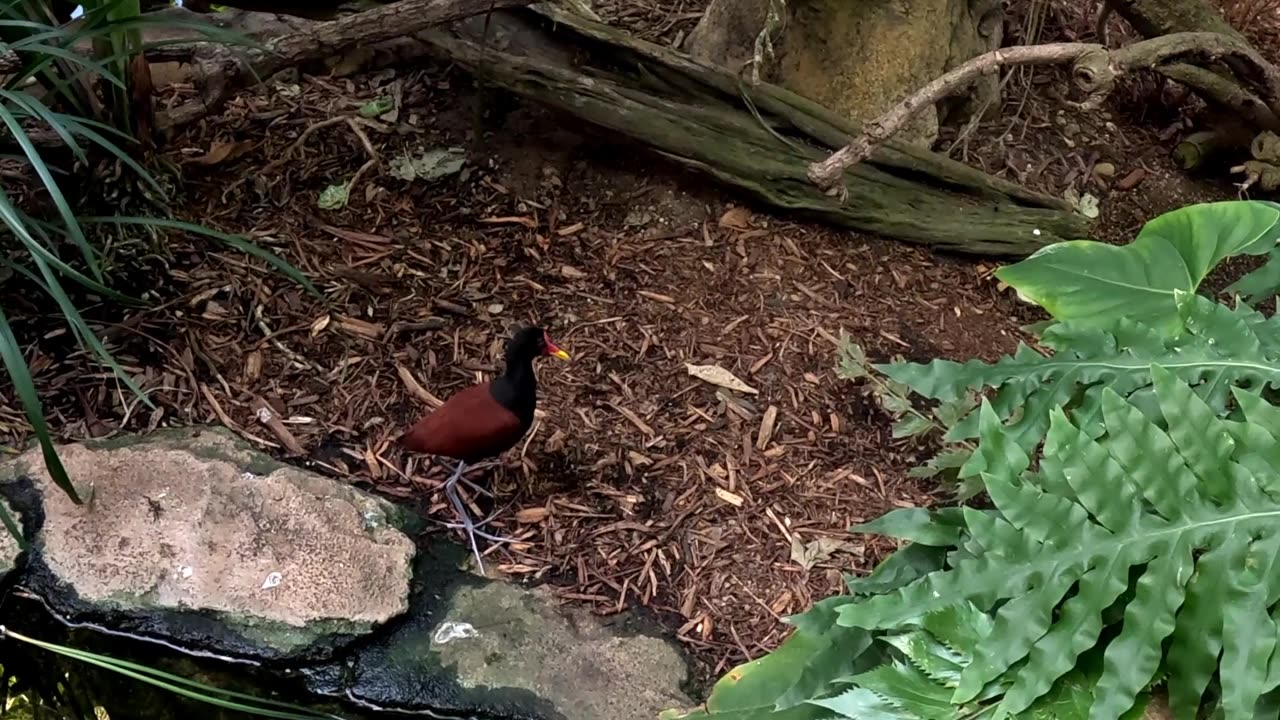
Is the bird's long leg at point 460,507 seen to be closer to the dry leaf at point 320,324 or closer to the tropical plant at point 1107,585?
the dry leaf at point 320,324

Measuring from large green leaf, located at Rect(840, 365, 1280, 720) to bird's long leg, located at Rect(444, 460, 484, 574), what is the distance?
1.10m

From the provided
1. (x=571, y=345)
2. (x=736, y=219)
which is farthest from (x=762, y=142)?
(x=571, y=345)

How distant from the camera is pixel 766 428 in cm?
→ 284

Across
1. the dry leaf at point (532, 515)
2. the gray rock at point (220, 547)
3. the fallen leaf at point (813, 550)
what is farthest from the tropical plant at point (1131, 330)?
the gray rock at point (220, 547)

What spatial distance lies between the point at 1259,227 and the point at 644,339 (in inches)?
62.2

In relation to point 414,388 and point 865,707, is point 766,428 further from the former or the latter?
point 865,707

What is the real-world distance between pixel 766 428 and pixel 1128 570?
1288mm

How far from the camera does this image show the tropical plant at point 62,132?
86.0 inches

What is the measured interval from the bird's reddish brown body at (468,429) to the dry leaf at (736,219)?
3.77ft

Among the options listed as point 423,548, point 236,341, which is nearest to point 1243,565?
point 423,548

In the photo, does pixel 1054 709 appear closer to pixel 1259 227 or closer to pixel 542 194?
pixel 1259 227

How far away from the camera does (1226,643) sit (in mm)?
1525

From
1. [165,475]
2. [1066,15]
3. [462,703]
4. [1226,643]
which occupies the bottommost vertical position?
[462,703]

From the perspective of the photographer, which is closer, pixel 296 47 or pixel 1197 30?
pixel 296 47
